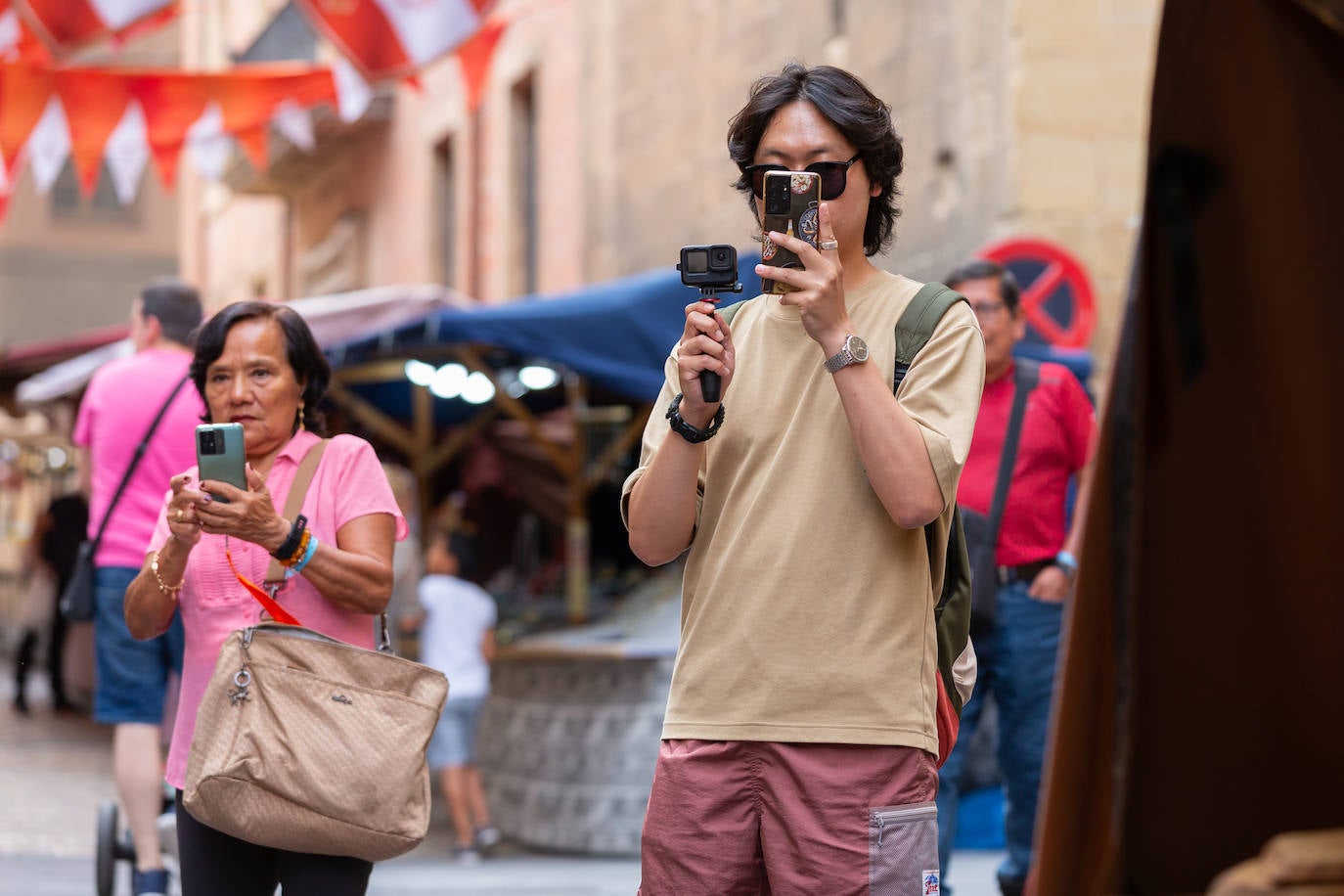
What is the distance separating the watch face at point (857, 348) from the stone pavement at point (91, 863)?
460cm

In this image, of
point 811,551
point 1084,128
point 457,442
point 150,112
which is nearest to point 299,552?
point 811,551

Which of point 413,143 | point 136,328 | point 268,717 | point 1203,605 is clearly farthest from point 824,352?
point 413,143

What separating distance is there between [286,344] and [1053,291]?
6684mm

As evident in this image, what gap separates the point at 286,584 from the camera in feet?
12.0

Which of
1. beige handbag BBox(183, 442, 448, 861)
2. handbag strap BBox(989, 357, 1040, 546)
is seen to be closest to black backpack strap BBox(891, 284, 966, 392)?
beige handbag BBox(183, 442, 448, 861)

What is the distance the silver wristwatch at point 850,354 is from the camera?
2699 mm

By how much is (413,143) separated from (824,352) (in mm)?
20384

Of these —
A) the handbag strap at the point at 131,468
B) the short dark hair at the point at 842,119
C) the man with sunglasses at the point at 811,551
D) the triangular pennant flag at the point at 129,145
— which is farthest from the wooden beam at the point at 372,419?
the man with sunglasses at the point at 811,551

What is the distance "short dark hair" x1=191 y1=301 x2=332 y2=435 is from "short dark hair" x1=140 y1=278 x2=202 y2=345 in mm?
2395

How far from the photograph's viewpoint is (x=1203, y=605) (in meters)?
2.41

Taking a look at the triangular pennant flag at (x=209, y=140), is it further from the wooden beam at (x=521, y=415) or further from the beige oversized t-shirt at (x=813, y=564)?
the beige oversized t-shirt at (x=813, y=564)

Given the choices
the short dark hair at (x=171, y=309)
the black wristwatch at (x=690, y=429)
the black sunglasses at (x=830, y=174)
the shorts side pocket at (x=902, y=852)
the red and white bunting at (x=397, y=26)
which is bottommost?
the shorts side pocket at (x=902, y=852)

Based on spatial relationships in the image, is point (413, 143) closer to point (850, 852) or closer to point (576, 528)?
point (576, 528)

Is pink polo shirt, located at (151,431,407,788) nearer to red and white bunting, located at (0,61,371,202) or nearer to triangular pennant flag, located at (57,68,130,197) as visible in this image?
red and white bunting, located at (0,61,371,202)
